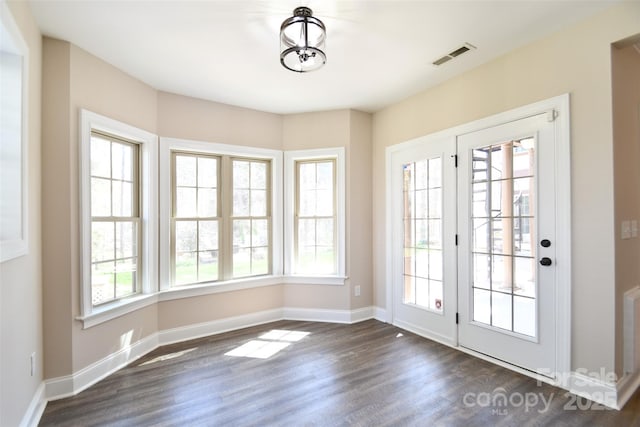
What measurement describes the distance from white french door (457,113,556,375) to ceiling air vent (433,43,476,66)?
0.71 metres

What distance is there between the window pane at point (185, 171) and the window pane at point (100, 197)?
0.76 m

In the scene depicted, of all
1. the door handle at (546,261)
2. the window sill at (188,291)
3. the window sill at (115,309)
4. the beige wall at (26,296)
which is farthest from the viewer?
the window sill at (188,291)

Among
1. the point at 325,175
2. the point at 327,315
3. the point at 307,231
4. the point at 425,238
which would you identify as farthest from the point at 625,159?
the point at 327,315

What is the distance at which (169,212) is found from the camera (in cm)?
339

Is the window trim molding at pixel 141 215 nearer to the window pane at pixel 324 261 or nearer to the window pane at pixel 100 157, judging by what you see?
the window pane at pixel 100 157

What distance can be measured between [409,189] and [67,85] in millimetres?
3342

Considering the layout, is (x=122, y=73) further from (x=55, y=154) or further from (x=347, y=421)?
(x=347, y=421)

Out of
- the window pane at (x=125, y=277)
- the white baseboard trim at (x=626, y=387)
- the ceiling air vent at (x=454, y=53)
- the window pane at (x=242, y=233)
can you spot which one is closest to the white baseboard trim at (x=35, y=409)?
the window pane at (x=125, y=277)

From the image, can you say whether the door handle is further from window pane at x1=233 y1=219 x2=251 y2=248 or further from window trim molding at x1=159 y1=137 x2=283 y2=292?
window pane at x1=233 y1=219 x2=251 y2=248

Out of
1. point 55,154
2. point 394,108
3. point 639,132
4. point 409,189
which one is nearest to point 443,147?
point 409,189

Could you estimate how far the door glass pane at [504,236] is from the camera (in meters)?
2.58

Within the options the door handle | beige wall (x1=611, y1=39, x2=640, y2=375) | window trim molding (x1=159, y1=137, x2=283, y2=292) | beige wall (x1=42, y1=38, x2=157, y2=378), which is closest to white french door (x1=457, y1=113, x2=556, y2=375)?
the door handle

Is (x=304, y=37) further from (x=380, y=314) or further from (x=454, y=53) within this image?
(x=380, y=314)

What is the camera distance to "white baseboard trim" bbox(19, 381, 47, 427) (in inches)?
76.9
